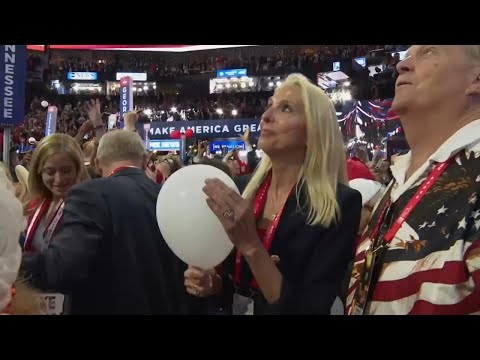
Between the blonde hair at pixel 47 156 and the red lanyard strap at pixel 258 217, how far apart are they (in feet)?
3.27

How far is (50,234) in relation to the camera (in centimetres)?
195

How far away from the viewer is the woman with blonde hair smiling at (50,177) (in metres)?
2.08

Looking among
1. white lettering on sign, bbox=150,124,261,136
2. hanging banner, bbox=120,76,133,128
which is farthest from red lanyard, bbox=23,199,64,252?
white lettering on sign, bbox=150,124,261,136

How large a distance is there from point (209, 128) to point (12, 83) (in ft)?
40.6

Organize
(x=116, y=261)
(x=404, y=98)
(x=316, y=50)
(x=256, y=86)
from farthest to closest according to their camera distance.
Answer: (x=256, y=86) → (x=316, y=50) → (x=116, y=261) → (x=404, y=98)

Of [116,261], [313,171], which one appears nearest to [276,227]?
[313,171]

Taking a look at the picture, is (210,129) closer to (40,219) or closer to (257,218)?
(40,219)

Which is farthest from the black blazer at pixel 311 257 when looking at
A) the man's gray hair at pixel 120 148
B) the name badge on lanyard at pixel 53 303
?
the man's gray hair at pixel 120 148

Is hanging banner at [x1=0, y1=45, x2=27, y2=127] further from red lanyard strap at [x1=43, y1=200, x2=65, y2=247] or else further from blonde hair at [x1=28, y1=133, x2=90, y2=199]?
red lanyard strap at [x1=43, y1=200, x2=65, y2=247]

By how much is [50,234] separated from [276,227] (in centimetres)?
102

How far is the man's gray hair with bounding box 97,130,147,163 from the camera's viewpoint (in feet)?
6.57

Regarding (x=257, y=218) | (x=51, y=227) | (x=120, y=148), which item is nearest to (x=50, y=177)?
(x=51, y=227)

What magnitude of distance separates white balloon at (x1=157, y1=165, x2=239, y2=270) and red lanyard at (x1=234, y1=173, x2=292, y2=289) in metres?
0.06

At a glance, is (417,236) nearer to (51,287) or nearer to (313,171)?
(313,171)
